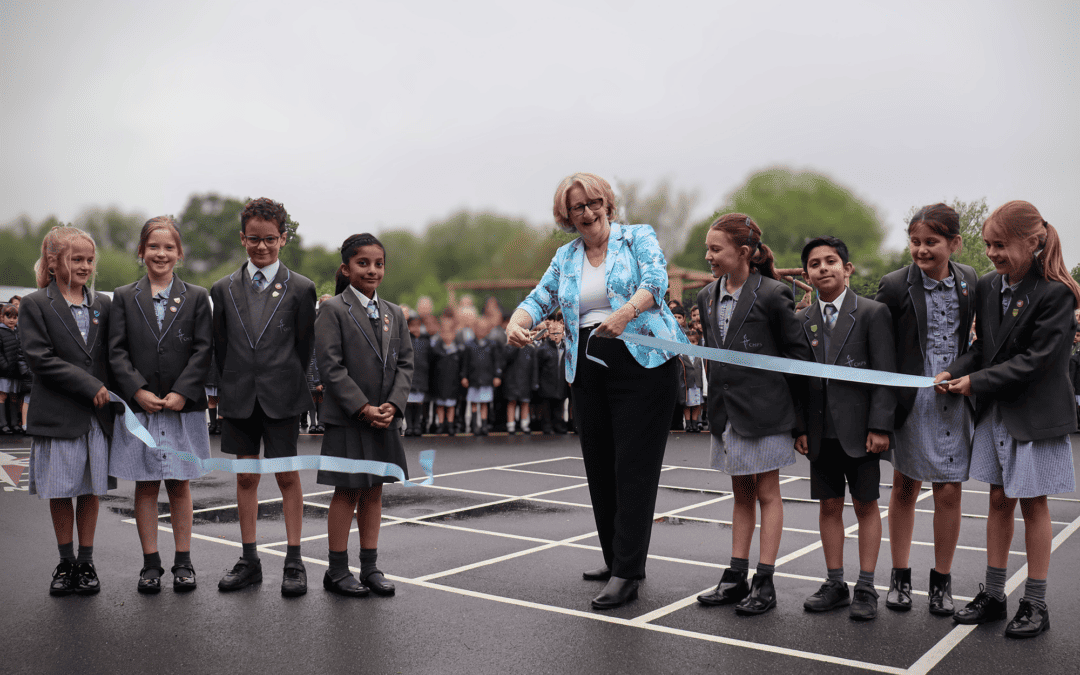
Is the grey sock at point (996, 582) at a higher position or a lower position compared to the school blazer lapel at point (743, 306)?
lower

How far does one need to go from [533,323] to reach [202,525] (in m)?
3.23

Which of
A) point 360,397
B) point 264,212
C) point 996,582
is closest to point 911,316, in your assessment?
point 996,582

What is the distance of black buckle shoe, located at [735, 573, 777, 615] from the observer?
13.3 feet

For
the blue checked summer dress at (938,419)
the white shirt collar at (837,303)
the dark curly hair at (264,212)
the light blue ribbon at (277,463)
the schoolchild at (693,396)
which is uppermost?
the dark curly hair at (264,212)

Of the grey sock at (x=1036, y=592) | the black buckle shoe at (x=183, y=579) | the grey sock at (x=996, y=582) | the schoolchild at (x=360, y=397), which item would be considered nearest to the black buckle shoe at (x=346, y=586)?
the schoolchild at (x=360, y=397)

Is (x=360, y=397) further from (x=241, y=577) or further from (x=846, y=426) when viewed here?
(x=846, y=426)

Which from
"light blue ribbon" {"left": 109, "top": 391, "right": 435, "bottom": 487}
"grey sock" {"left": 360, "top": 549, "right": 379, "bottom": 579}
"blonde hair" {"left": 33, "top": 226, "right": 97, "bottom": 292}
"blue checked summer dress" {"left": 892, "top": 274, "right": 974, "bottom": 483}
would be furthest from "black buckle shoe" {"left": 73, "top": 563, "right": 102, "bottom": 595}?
"blue checked summer dress" {"left": 892, "top": 274, "right": 974, "bottom": 483}

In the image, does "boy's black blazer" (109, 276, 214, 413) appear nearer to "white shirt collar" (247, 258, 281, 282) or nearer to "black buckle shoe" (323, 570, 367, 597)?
"white shirt collar" (247, 258, 281, 282)

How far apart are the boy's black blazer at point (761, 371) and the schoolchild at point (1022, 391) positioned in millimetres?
669

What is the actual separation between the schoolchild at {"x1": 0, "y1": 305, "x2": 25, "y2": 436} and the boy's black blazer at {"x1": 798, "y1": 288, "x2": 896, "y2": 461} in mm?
12972

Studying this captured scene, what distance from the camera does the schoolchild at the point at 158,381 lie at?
4492 millimetres

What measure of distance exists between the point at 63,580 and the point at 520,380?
33.8 ft

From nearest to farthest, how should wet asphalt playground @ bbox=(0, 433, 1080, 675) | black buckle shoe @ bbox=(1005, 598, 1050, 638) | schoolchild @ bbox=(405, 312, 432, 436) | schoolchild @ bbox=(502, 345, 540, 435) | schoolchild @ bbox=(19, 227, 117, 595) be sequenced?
wet asphalt playground @ bbox=(0, 433, 1080, 675), black buckle shoe @ bbox=(1005, 598, 1050, 638), schoolchild @ bbox=(19, 227, 117, 595), schoolchild @ bbox=(405, 312, 432, 436), schoolchild @ bbox=(502, 345, 540, 435)

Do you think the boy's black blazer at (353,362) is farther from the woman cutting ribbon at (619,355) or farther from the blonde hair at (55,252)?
the blonde hair at (55,252)
